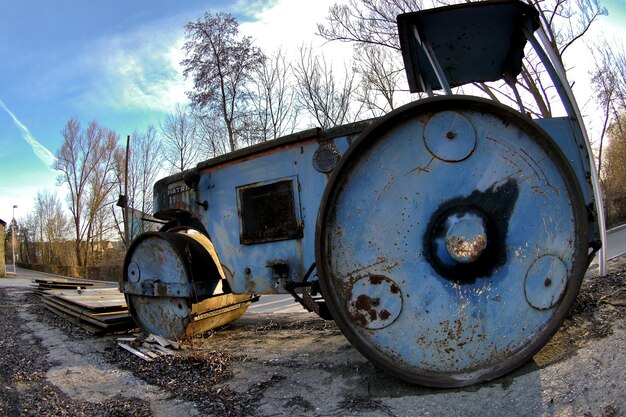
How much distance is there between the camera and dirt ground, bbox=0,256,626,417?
2.45m

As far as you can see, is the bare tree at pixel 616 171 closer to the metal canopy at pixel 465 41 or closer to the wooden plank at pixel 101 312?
the metal canopy at pixel 465 41

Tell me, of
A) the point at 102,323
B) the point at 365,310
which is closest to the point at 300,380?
the point at 365,310

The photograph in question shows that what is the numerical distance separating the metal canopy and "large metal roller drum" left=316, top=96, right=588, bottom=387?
68 centimetres

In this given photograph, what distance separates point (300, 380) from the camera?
3365mm

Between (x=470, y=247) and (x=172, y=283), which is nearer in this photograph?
(x=470, y=247)

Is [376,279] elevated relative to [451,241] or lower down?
lower down

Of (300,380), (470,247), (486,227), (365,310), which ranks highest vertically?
(486,227)

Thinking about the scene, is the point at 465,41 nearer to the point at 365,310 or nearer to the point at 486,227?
the point at 486,227

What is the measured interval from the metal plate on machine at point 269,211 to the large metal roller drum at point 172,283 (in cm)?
86

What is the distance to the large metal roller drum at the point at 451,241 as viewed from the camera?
257 cm

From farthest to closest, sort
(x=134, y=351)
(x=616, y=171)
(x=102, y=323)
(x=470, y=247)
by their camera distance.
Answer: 1. (x=616, y=171)
2. (x=102, y=323)
3. (x=134, y=351)
4. (x=470, y=247)

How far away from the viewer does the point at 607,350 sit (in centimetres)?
273

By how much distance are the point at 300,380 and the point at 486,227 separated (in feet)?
6.18

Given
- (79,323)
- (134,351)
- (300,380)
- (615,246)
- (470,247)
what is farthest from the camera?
(615,246)
